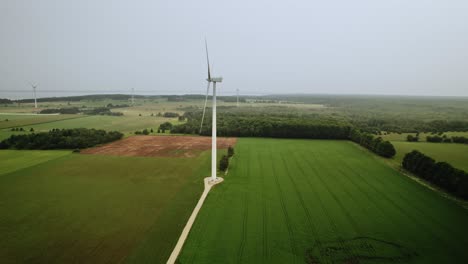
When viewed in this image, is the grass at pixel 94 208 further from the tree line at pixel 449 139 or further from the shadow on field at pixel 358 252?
the tree line at pixel 449 139

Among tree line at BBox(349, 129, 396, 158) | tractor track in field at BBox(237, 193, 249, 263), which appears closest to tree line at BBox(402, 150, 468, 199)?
tree line at BBox(349, 129, 396, 158)

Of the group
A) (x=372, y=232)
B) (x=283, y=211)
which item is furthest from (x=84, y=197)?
(x=372, y=232)

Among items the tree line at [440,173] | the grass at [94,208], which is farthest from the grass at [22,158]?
the tree line at [440,173]

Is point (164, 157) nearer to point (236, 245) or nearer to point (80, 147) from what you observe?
point (80, 147)

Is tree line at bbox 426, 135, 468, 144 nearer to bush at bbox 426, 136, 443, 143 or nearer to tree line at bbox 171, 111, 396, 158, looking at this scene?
bush at bbox 426, 136, 443, 143

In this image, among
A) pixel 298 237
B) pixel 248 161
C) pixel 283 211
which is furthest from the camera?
pixel 248 161

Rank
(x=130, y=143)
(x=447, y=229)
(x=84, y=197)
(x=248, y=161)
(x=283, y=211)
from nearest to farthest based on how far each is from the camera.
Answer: (x=447, y=229) → (x=283, y=211) → (x=84, y=197) → (x=248, y=161) → (x=130, y=143)

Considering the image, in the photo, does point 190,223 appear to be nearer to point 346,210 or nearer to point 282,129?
point 346,210
